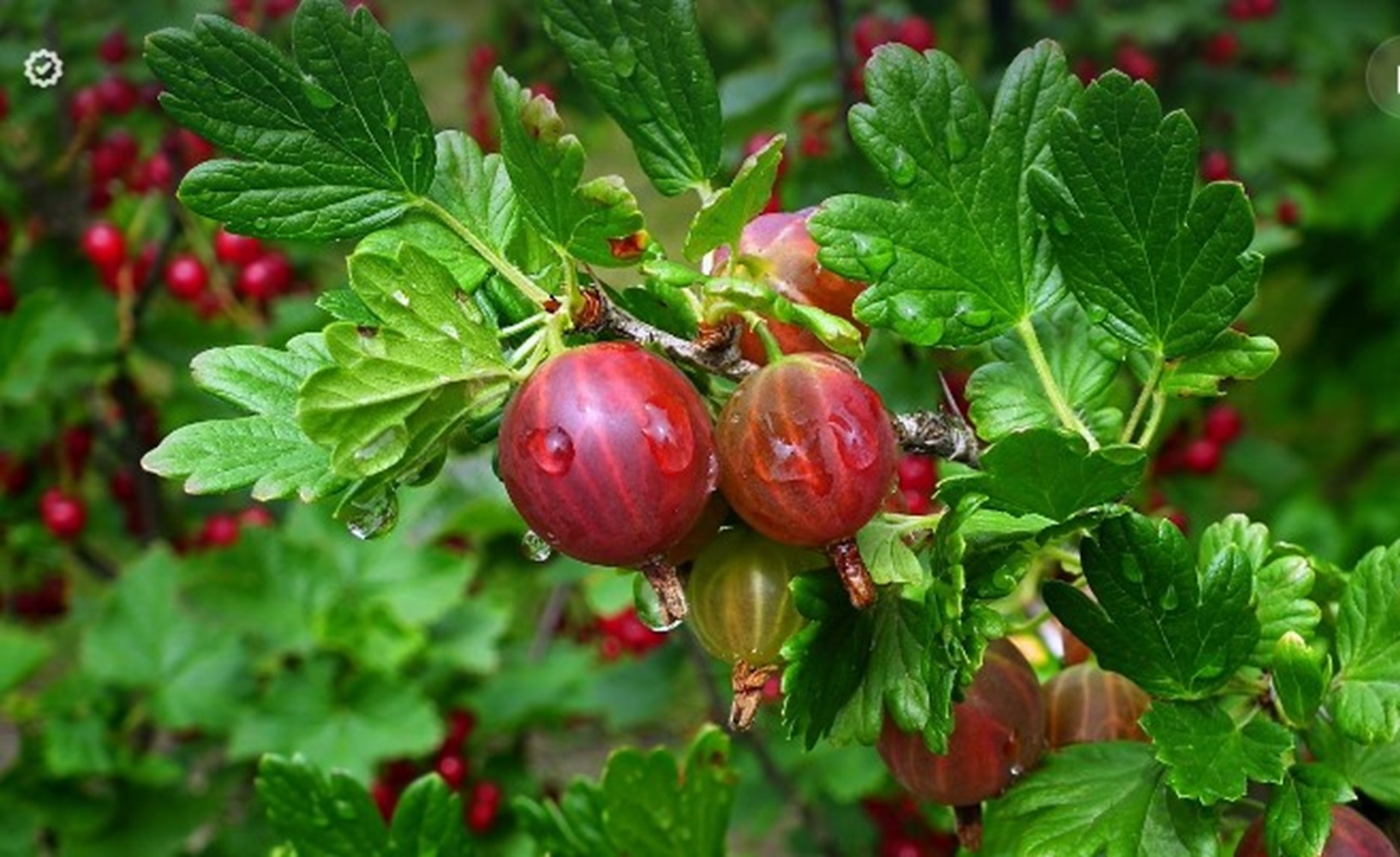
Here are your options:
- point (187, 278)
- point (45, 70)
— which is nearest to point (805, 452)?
point (45, 70)

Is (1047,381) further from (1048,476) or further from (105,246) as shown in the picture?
(105,246)

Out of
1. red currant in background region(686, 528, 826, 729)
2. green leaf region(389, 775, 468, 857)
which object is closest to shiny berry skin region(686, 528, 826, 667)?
red currant in background region(686, 528, 826, 729)

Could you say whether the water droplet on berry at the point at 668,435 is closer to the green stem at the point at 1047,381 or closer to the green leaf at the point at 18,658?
the green stem at the point at 1047,381

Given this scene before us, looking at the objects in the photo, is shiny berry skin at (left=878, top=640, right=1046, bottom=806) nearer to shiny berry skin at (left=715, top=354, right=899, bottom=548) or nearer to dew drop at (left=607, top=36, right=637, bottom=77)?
shiny berry skin at (left=715, top=354, right=899, bottom=548)

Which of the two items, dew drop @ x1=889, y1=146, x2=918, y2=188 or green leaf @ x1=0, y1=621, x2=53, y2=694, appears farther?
green leaf @ x1=0, y1=621, x2=53, y2=694

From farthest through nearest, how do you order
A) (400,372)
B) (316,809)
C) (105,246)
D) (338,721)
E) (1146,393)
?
(105,246) < (338,721) < (316,809) < (1146,393) < (400,372)

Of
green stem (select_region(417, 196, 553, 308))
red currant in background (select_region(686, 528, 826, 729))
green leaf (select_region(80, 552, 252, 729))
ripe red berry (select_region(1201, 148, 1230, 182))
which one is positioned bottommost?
green leaf (select_region(80, 552, 252, 729))

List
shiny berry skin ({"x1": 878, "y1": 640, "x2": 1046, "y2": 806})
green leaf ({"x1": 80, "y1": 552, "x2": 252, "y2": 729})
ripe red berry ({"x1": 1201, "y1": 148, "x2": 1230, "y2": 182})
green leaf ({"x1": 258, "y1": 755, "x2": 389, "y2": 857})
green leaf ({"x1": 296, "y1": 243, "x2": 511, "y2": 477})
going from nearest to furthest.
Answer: green leaf ({"x1": 296, "y1": 243, "x2": 511, "y2": 477}) → shiny berry skin ({"x1": 878, "y1": 640, "x2": 1046, "y2": 806}) → green leaf ({"x1": 258, "y1": 755, "x2": 389, "y2": 857}) → green leaf ({"x1": 80, "y1": 552, "x2": 252, "y2": 729}) → ripe red berry ({"x1": 1201, "y1": 148, "x2": 1230, "y2": 182})
